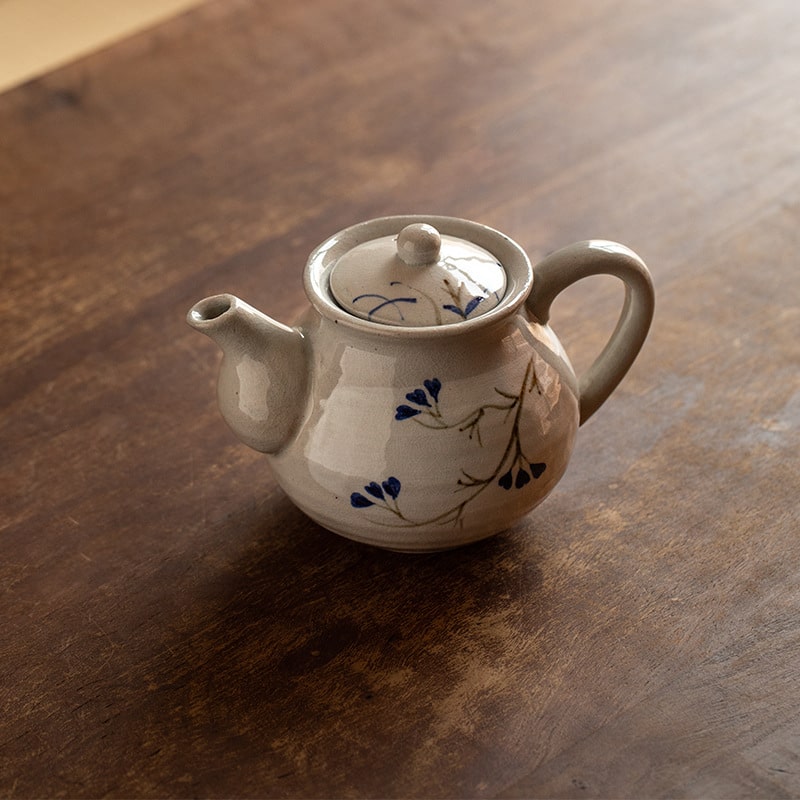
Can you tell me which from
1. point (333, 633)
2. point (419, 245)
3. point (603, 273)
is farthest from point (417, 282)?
point (333, 633)

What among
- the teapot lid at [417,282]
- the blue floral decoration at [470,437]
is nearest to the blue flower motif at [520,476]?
the blue floral decoration at [470,437]

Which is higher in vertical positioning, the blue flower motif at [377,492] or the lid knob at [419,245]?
the lid knob at [419,245]

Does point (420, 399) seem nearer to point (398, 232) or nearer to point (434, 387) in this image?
point (434, 387)

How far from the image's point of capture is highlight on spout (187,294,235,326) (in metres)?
0.71

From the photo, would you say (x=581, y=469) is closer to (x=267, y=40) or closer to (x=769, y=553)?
(x=769, y=553)

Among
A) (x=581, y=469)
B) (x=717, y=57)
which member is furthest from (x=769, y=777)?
(x=717, y=57)

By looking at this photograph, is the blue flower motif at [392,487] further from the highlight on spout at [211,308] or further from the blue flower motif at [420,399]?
the highlight on spout at [211,308]

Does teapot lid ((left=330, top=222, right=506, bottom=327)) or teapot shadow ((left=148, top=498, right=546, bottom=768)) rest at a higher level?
teapot lid ((left=330, top=222, right=506, bottom=327))

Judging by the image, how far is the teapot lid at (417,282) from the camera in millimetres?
682

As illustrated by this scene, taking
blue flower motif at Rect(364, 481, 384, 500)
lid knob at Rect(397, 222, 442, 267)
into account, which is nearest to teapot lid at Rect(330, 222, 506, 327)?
lid knob at Rect(397, 222, 442, 267)

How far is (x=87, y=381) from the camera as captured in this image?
3.13 ft

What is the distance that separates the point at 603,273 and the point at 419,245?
124 millimetres

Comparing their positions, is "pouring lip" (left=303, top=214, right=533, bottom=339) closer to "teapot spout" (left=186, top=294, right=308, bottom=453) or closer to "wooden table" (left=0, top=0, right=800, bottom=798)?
"teapot spout" (left=186, top=294, right=308, bottom=453)

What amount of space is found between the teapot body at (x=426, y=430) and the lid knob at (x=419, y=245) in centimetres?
6
